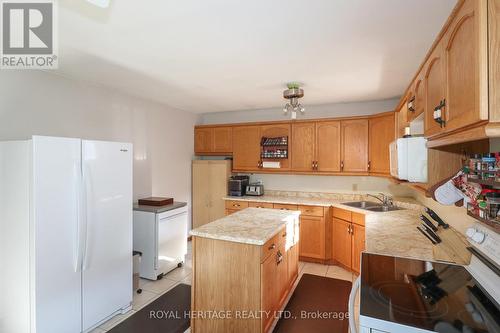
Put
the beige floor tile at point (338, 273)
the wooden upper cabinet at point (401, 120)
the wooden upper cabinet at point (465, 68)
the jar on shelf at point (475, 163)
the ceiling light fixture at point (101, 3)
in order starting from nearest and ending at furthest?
1. the wooden upper cabinet at point (465, 68)
2. the jar on shelf at point (475, 163)
3. the ceiling light fixture at point (101, 3)
4. the wooden upper cabinet at point (401, 120)
5. the beige floor tile at point (338, 273)

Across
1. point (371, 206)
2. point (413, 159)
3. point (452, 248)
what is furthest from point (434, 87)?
point (371, 206)

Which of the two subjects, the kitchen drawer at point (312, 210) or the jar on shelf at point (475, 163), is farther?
the kitchen drawer at point (312, 210)

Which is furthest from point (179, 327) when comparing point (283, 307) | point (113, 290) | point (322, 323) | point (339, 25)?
point (339, 25)

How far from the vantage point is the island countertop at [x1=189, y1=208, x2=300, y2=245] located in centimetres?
197

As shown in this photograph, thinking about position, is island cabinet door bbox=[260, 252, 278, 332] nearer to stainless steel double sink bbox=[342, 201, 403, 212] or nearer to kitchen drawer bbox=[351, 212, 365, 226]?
kitchen drawer bbox=[351, 212, 365, 226]

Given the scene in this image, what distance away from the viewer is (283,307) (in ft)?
8.43

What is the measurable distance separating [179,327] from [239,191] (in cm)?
233

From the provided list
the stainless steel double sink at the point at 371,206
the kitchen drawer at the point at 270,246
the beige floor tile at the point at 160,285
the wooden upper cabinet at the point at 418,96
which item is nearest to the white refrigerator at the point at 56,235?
the beige floor tile at the point at 160,285

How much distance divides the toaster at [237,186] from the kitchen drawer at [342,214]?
5.18 feet

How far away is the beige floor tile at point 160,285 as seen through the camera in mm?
2976

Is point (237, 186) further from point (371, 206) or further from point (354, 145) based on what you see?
point (371, 206)

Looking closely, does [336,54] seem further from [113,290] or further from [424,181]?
[113,290]

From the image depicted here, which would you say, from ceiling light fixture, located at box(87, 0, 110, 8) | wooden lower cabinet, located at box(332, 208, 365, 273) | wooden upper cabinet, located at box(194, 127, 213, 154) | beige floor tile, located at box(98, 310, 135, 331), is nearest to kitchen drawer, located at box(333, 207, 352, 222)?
wooden lower cabinet, located at box(332, 208, 365, 273)

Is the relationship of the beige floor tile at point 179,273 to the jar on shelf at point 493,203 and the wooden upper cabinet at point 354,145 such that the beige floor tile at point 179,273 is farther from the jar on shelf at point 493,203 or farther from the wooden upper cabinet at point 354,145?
the jar on shelf at point 493,203
